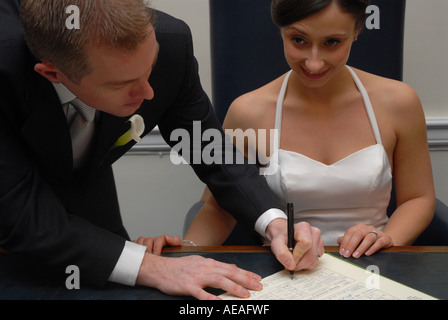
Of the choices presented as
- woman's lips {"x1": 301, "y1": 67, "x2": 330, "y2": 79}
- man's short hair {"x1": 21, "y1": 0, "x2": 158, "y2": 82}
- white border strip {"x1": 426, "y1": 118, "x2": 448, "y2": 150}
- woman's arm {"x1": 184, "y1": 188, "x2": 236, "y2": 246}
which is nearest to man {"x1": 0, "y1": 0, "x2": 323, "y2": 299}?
man's short hair {"x1": 21, "y1": 0, "x2": 158, "y2": 82}

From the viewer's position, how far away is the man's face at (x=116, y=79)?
99 centimetres

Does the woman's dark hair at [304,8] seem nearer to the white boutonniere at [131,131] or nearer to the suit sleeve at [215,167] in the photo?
the suit sleeve at [215,167]

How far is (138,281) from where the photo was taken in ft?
3.43

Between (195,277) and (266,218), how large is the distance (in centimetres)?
33

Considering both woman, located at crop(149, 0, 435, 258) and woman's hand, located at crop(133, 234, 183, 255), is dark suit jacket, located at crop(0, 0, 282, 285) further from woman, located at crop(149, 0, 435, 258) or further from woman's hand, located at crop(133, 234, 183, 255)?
woman, located at crop(149, 0, 435, 258)

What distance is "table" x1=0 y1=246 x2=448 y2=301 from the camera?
1.01 meters

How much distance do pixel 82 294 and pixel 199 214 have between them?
2.12 ft

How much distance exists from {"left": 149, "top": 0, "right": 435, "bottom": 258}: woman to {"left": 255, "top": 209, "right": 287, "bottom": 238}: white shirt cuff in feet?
1.03

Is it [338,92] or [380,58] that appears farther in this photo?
[380,58]

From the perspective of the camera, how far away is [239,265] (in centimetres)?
111

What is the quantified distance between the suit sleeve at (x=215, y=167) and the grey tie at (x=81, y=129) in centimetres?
26

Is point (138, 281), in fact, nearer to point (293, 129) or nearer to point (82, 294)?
point (82, 294)
